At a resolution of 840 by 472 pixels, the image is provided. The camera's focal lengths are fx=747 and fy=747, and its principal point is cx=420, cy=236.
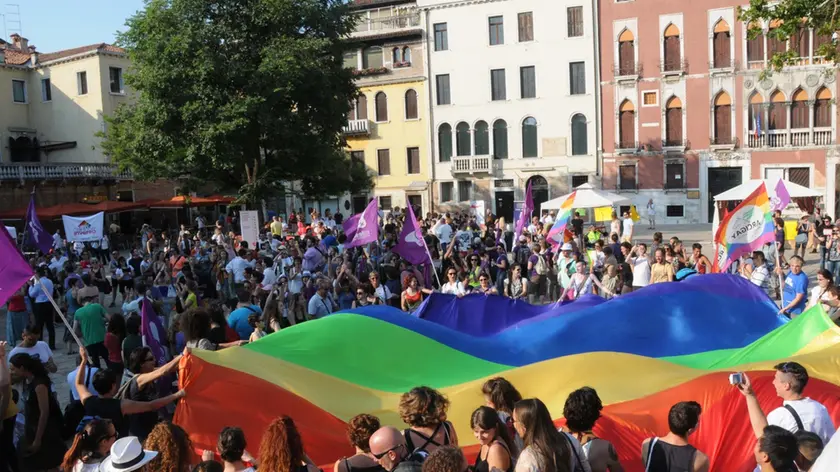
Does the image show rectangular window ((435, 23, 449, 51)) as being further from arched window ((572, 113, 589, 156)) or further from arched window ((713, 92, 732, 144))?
arched window ((713, 92, 732, 144))

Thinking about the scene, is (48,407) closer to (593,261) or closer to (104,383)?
(104,383)

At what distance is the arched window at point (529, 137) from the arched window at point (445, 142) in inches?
180

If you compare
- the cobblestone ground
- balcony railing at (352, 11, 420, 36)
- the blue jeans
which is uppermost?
balcony railing at (352, 11, 420, 36)

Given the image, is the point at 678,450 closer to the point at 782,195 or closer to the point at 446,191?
the point at 782,195

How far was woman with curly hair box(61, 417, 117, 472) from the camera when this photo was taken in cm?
523

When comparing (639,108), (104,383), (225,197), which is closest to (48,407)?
(104,383)

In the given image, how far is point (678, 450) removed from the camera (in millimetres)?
5102

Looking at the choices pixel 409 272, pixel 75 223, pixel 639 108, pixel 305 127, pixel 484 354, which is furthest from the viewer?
pixel 639 108

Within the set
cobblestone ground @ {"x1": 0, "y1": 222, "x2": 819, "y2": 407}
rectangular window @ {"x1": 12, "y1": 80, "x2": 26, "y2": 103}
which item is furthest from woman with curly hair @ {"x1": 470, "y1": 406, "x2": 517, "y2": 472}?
rectangular window @ {"x1": 12, "y1": 80, "x2": 26, "y2": 103}

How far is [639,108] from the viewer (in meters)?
40.3

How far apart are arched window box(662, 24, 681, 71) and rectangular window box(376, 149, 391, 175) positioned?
1721cm

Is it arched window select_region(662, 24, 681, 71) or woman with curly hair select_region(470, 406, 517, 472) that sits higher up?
arched window select_region(662, 24, 681, 71)

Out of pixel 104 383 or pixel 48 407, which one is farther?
pixel 48 407

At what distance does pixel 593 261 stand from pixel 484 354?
7.75 meters
